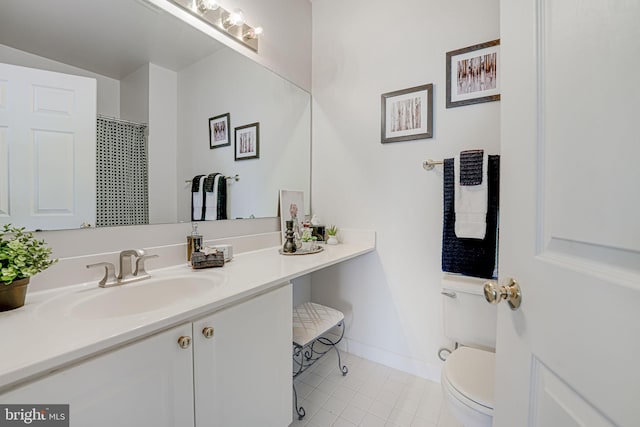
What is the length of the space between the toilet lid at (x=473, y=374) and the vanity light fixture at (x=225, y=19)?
1997mm

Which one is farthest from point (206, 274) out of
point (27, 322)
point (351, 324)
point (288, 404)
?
point (351, 324)

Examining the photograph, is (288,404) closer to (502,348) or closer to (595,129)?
(502,348)

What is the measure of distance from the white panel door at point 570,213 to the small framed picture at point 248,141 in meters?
1.34

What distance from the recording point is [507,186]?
2.14 ft

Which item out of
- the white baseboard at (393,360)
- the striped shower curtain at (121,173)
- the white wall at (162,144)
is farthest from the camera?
the white baseboard at (393,360)

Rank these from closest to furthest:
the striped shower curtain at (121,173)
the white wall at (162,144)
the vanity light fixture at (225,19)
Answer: the striped shower curtain at (121,173)
the white wall at (162,144)
the vanity light fixture at (225,19)

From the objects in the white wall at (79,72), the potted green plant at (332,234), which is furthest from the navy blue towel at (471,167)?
the white wall at (79,72)

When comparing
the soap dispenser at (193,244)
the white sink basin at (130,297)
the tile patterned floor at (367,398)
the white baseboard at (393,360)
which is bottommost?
the tile patterned floor at (367,398)

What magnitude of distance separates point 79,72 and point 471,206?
180 cm

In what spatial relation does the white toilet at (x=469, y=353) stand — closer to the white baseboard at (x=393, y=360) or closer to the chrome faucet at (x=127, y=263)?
the white baseboard at (x=393, y=360)

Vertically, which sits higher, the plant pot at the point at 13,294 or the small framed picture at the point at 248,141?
the small framed picture at the point at 248,141

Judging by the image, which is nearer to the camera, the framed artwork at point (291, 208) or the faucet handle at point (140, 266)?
the faucet handle at point (140, 266)

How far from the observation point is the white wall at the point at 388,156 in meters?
1.58

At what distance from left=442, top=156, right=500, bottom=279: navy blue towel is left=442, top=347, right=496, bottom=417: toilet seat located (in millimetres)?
396
